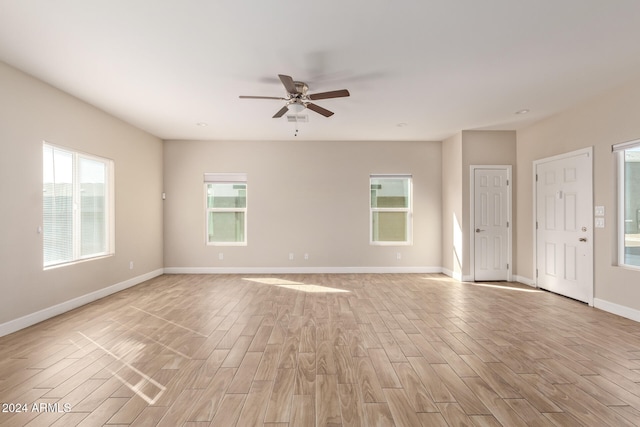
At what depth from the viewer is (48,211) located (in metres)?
4.10

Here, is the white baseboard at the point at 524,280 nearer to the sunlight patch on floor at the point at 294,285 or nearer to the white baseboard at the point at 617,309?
the white baseboard at the point at 617,309

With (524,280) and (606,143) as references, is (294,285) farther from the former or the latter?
(606,143)

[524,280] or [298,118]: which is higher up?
[298,118]

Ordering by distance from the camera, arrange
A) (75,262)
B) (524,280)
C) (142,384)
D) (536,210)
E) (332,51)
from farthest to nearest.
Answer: (524,280), (536,210), (75,262), (332,51), (142,384)

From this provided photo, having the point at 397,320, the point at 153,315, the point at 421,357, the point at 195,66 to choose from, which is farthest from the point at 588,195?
the point at 153,315

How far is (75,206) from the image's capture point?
4.61m

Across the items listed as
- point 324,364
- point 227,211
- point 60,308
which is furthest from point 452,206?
point 60,308

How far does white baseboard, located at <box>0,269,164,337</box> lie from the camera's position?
3.49 metres

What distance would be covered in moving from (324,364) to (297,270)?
170 inches

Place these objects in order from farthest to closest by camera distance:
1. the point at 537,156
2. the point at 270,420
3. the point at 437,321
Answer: the point at 537,156
the point at 437,321
the point at 270,420

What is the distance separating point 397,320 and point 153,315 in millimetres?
2995

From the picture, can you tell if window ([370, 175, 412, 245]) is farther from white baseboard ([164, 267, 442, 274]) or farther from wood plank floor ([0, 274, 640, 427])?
wood plank floor ([0, 274, 640, 427])

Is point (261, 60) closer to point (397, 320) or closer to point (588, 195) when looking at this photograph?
point (397, 320)

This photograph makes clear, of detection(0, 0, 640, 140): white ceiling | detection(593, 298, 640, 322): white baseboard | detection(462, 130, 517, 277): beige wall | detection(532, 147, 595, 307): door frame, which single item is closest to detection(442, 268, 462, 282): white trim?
detection(462, 130, 517, 277): beige wall
